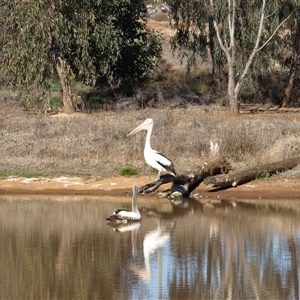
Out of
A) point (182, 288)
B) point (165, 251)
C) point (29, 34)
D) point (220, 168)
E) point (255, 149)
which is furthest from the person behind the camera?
point (29, 34)

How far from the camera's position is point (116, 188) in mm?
18625

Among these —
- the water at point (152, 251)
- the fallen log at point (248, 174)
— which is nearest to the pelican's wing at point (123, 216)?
the water at point (152, 251)

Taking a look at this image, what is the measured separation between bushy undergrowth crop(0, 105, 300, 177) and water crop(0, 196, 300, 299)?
2.80m

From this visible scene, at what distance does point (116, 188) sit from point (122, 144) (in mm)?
3168

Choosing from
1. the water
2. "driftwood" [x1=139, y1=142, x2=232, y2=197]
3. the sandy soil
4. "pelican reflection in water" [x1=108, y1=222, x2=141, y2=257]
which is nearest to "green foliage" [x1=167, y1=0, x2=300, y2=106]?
"driftwood" [x1=139, y1=142, x2=232, y2=197]

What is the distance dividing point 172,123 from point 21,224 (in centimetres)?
1088

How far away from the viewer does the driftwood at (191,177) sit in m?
16.8

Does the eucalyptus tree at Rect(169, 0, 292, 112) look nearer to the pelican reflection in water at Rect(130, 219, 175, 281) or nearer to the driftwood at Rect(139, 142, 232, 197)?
the driftwood at Rect(139, 142, 232, 197)

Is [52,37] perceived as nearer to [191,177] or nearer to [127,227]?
[191,177]

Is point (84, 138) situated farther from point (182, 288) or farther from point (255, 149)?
point (182, 288)

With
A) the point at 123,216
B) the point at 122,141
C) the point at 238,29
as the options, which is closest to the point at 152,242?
the point at 123,216

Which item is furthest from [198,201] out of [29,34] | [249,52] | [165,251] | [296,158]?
[249,52]

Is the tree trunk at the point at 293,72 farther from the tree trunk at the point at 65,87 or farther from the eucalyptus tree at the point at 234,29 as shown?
the tree trunk at the point at 65,87

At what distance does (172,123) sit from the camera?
82.0ft
